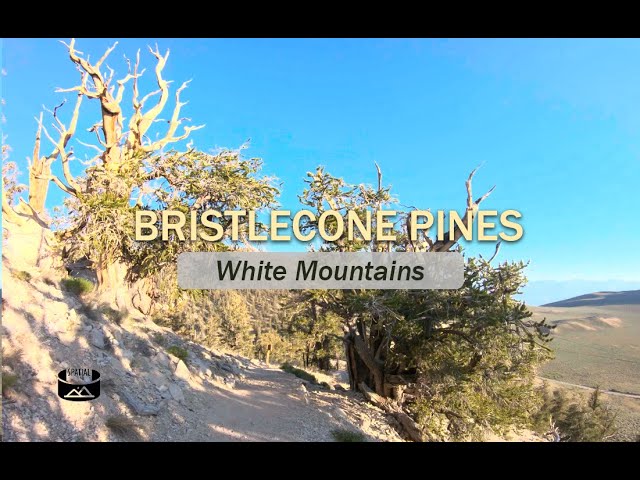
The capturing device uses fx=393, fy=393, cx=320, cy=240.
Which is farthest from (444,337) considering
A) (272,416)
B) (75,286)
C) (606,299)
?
(606,299)

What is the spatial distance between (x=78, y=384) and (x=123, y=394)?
1.03 metres

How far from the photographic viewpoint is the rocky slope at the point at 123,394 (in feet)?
18.9

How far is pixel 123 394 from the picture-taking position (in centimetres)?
726

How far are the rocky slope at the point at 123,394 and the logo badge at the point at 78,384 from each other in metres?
0.11

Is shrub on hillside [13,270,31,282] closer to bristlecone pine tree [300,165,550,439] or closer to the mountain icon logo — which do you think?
the mountain icon logo

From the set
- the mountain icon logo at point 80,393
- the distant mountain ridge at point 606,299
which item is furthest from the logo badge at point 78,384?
the distant mountain ridge at point 606,299

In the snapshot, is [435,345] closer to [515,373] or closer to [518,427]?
[515,373]

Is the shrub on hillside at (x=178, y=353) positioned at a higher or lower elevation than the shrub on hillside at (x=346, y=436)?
higher

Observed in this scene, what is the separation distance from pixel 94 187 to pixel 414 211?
9236 millimetres

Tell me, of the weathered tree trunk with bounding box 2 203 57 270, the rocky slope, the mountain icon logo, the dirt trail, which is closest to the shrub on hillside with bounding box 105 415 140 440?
the rocky slope

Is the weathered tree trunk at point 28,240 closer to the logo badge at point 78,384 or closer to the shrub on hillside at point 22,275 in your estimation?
the shrub on hillside at point 22,275

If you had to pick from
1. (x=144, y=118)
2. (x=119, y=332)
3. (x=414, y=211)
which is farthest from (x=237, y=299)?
(x=414, y=211)

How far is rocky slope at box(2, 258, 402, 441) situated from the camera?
577 cm
